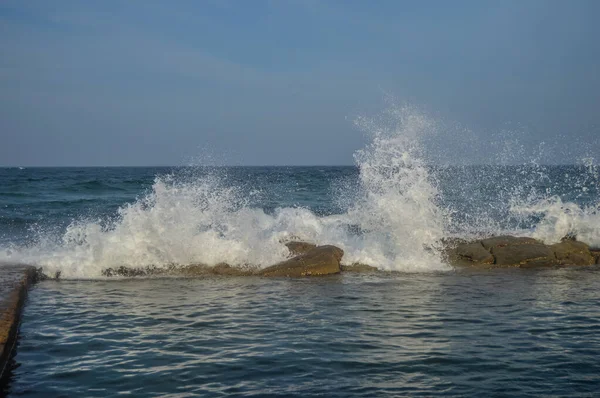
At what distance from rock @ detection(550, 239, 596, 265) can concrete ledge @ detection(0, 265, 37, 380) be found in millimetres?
10334

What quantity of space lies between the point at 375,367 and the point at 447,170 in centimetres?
3306

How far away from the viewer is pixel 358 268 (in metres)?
12.6

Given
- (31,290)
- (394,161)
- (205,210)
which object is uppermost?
(394,161)

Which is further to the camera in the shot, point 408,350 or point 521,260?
point 521,260

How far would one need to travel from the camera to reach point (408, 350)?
6543 millimetres

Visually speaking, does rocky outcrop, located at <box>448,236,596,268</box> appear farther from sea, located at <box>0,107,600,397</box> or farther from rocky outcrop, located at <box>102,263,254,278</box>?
rocky outcrop, located at <box>102,263,254,278</box>

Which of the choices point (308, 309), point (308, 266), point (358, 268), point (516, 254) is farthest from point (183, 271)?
point (516, 254)

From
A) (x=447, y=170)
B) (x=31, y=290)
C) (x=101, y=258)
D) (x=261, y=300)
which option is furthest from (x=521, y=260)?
(x=447, y=170)

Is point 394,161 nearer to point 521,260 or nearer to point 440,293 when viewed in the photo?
point 521,260

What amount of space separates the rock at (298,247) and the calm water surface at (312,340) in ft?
8.76

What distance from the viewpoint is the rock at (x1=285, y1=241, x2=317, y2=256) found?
43.9ft

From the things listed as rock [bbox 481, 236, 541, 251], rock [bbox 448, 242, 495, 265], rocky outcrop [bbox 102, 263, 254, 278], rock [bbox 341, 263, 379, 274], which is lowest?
rocky outcrop [bbox 102, 263, 254, 278]

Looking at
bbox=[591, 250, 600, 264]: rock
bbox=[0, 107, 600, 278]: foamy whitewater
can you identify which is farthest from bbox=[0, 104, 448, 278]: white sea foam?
bbox=[591, 250, 600, 264]: rock

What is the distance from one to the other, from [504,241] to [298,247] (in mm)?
4520
